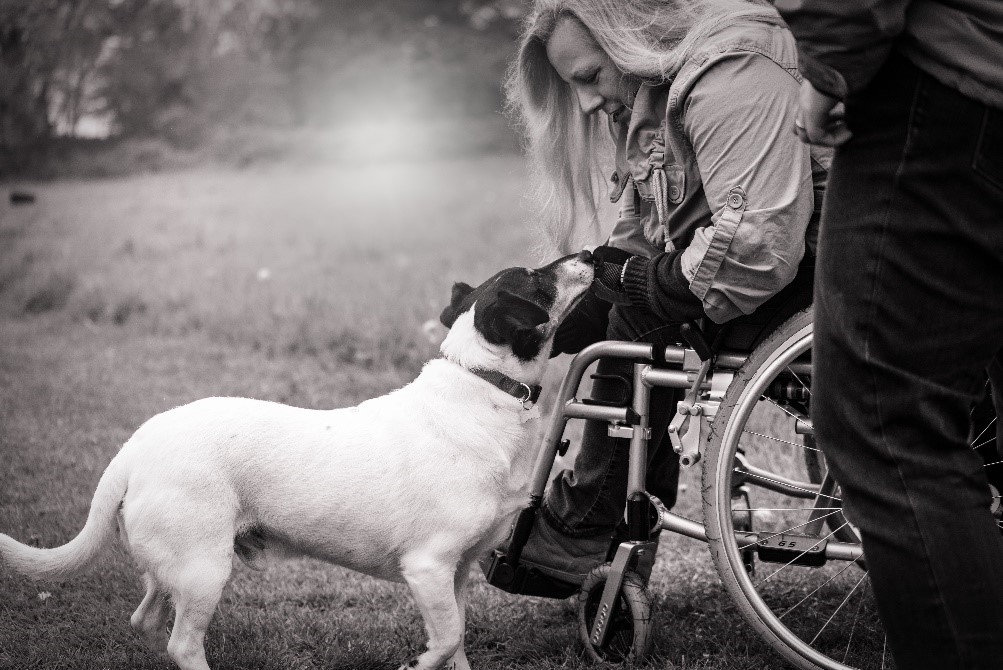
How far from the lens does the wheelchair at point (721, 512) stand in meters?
2.42

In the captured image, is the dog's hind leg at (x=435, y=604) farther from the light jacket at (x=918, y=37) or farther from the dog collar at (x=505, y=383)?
the light jacket at (x=918, y=37)

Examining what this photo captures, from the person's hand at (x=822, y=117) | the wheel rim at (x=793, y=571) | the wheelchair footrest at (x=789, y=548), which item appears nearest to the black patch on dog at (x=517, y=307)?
the wheel rim at (x=793, y=571)

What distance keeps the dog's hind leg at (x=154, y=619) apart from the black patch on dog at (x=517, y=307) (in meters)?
1.14

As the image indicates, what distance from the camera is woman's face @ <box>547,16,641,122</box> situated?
9.14 ft

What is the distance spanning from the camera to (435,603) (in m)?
2.48

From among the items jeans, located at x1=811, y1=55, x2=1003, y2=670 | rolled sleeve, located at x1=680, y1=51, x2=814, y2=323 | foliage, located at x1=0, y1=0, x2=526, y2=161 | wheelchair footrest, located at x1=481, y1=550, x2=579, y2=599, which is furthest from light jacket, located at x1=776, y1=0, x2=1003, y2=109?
foliage, located at x1=0, y1=0, x2=526, y2=161

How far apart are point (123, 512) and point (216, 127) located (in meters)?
11.6

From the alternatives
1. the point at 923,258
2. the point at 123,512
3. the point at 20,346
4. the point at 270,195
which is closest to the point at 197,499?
the point at 123,512

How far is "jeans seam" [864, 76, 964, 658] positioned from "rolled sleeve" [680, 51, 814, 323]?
807mm

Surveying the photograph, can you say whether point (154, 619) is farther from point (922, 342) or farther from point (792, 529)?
point (922, 342)

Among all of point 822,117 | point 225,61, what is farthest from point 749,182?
point 225,61

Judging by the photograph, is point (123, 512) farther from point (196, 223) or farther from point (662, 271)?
point (196, 223)

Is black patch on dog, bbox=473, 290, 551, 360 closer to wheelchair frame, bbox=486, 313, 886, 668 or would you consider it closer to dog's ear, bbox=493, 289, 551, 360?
dog's ear, bbox=493, 289, 551, 360

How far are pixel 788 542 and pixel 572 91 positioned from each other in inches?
60.0
